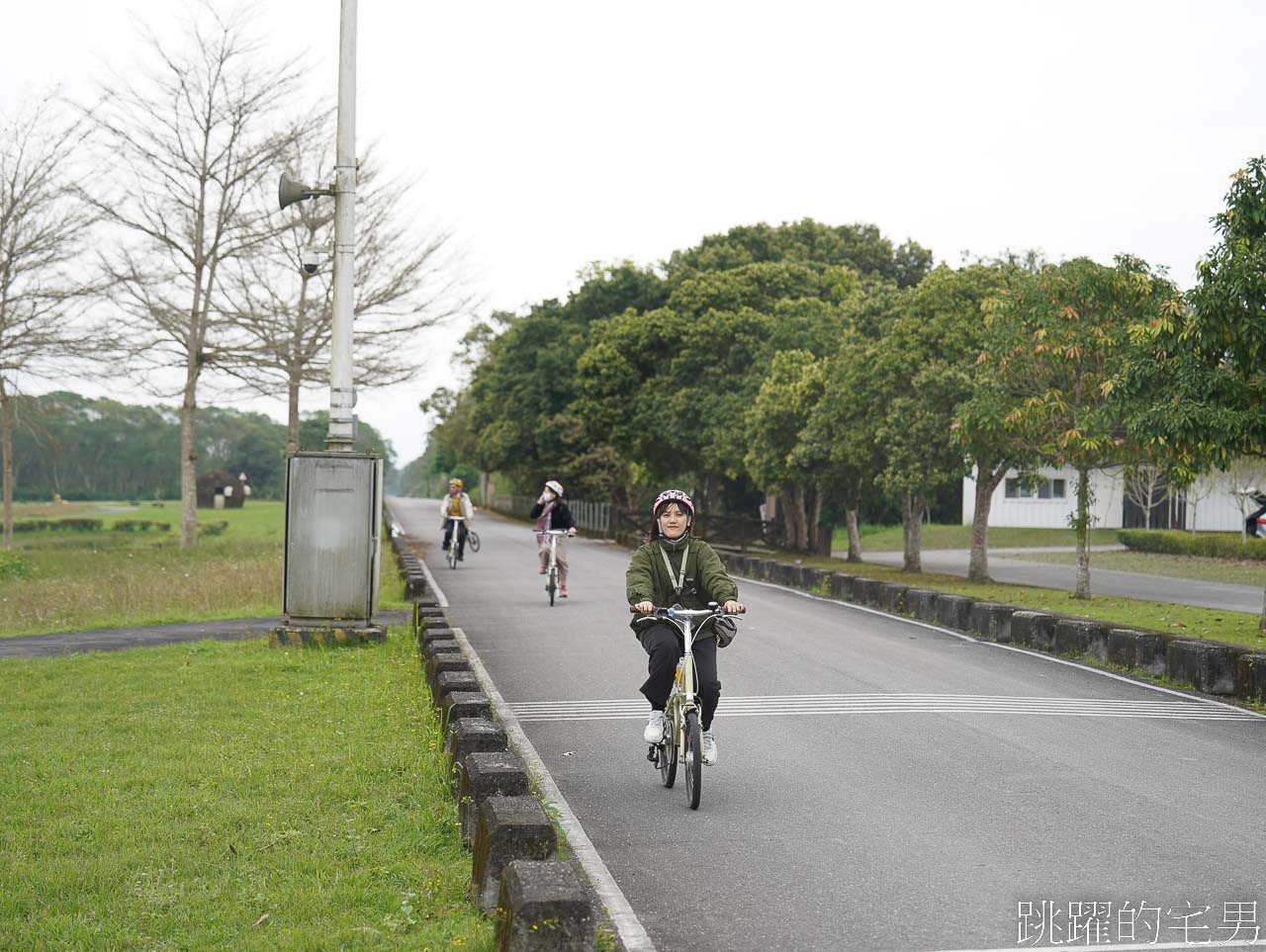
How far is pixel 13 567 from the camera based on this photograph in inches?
1121

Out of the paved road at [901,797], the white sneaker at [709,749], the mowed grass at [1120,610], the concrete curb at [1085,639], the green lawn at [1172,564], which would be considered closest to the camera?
the paved road at [901,797]

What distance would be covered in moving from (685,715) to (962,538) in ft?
149

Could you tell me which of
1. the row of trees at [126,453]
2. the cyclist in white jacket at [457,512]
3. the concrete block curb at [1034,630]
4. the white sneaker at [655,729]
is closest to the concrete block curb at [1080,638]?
the concrete block curb at [1034,630]

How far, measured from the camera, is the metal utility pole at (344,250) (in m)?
14.9

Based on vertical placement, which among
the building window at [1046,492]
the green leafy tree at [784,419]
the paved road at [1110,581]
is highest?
the green leafy tree at [784,419]

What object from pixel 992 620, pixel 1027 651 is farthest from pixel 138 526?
pixel 1027 651

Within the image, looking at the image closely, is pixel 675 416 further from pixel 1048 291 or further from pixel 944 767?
pixel 944 767

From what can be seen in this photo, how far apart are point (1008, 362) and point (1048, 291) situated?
1.34m

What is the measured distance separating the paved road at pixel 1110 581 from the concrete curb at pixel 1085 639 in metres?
5.98

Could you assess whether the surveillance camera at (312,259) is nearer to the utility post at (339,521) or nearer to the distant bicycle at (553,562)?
the utility post at (339,521)

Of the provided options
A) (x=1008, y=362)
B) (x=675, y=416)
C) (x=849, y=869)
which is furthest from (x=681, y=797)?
(x=675, y=416)

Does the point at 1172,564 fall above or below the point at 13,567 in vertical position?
above

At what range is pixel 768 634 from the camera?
1708 centimetres

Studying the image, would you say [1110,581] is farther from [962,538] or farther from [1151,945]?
[1151,945]
